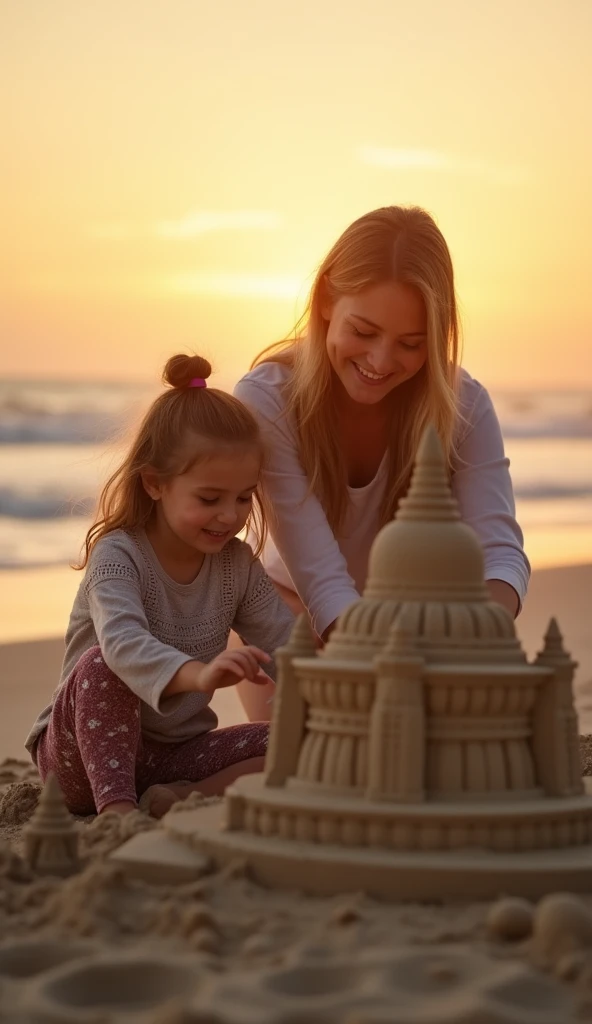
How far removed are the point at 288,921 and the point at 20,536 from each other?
1334cm

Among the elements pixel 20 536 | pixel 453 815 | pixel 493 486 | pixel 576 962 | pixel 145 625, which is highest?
pixel 20 536

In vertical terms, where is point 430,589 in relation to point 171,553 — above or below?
below

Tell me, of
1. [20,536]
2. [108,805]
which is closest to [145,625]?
[108,805]

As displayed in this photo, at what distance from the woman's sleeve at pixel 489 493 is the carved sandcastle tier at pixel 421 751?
86.9 inches

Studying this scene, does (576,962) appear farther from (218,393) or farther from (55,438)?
(55,438)

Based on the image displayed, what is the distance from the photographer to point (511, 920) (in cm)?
351

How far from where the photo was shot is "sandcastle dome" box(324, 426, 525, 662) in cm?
406

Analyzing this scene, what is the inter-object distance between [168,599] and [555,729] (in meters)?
2.14

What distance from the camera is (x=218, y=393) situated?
5961 millimetres

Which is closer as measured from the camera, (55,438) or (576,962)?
(576,962)

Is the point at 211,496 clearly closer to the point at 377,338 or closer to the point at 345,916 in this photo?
the point at 377,338

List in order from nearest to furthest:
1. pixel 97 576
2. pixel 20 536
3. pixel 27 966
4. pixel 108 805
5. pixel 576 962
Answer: pixel 576 962, pixel 27 966, pixel 108 805, pixel 97 576, pixel 20 536

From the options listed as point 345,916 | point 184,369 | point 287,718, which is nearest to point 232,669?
point 287,718

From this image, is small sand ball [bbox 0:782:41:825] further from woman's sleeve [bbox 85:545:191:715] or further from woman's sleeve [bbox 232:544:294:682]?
woman's sleeve [bbox 232:544:294:682]
